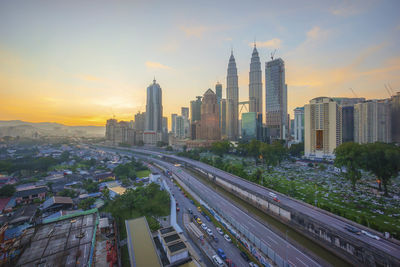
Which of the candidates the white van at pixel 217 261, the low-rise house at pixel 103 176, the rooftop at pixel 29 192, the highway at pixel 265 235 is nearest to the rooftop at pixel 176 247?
the white van at pixel 217 261

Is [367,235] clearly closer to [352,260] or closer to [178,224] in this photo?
[352,260]

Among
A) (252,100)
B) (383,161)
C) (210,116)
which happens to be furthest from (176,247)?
(252,100)

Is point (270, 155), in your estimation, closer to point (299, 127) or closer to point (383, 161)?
point (383, 161)

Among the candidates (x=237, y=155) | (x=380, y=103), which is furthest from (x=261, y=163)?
(x=380, y=103)

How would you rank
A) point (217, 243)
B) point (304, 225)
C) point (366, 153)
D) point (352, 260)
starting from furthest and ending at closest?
point (366, 153)
point (304, 225)
point (217, 243)
point (352, 260)

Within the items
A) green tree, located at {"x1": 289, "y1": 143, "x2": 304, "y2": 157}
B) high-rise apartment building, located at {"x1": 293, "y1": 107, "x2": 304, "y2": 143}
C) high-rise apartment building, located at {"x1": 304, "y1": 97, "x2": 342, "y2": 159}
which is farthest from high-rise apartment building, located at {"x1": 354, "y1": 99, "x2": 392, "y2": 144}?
high-rise apartment building, located at {"x1": 293, "y1": 107, "x2": 304, "y2": 143}
